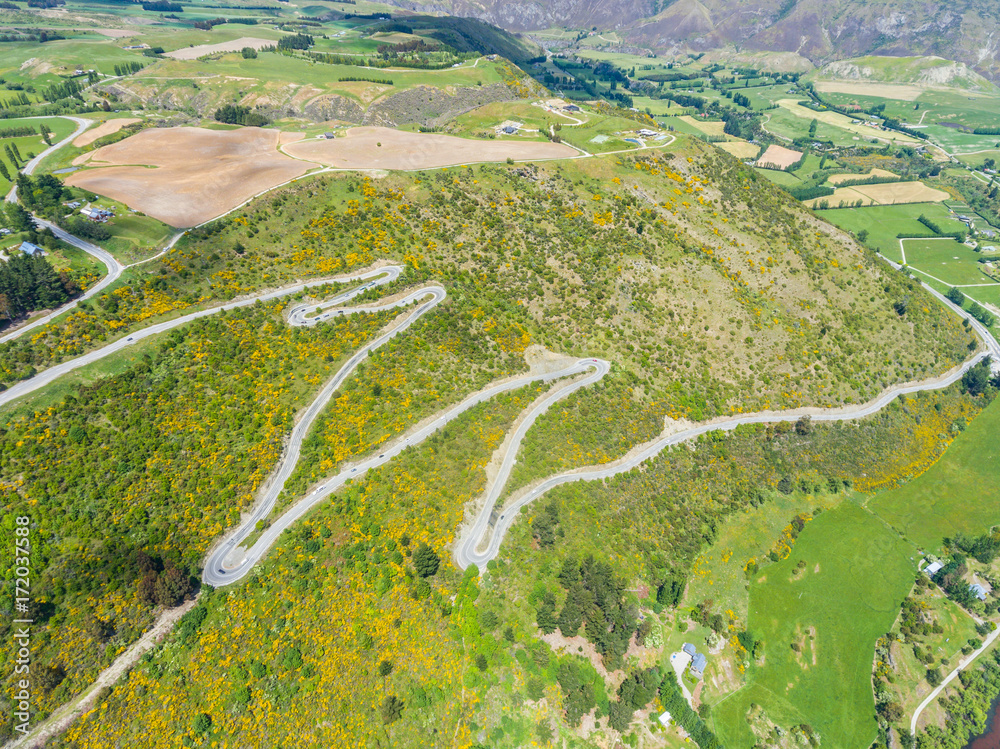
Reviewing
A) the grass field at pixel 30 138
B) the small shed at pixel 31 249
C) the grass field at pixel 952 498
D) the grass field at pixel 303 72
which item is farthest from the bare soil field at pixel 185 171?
the grass field at pixel 952 498

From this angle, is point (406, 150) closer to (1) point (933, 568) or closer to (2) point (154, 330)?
(2) point (154, 330)

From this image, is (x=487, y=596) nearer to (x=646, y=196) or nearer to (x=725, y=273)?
(x=725, y=273)

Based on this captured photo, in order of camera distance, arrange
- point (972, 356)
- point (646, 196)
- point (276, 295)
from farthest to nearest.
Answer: point (972, 356), point (646, 196), point (276, 295)

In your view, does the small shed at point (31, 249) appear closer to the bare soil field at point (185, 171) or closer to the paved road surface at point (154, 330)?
the bare soil field at point (185, 171)

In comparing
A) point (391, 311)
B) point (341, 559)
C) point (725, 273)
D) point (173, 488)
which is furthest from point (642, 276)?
point (173, 488)

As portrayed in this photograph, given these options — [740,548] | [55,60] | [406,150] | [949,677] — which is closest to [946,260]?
[949,677]

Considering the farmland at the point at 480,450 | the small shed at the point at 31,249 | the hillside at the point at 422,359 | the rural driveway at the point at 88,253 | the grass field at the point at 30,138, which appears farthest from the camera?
the grass field at the point at 30,138
